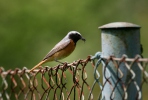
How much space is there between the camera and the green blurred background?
1886 centimetres

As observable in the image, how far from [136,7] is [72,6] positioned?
7.80ft

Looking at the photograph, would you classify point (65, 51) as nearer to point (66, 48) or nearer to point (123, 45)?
point (66, 48)

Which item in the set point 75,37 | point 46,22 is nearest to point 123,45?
point 75,37

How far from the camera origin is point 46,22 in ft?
66.5

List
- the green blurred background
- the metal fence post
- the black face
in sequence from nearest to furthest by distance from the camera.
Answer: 1. the metal fence post
2. the black face
3. the green blurred background

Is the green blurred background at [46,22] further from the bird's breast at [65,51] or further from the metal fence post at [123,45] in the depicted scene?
the metal fence post at [123,45]

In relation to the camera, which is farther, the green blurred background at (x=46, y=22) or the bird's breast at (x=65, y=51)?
the green blurred background at (x=46, y=22)

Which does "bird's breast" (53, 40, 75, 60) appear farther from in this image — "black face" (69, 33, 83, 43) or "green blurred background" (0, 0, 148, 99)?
"green blurred background" (0, 0, 148, 99)

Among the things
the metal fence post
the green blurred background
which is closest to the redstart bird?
the metal fence post

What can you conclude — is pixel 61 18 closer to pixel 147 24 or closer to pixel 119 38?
pixel 147 24

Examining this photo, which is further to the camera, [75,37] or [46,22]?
[46,22]

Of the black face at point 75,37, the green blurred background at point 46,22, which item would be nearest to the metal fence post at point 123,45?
the black face at point 75,37

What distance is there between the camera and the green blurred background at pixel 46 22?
18.9 m

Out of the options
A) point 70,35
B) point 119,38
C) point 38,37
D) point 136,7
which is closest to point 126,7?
point 136,7
